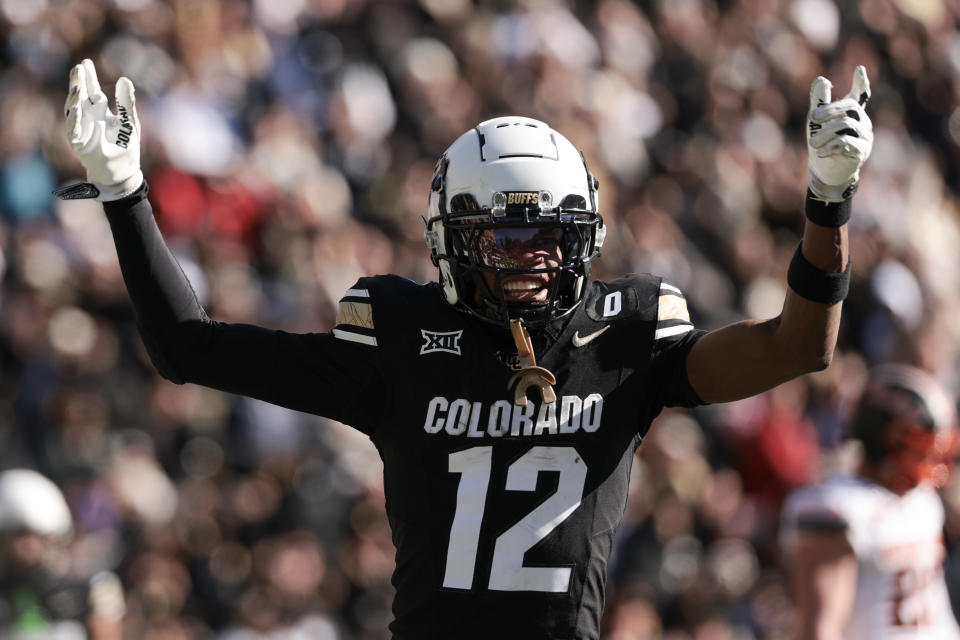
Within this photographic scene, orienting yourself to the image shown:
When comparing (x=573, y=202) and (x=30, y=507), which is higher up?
(x=573, y=202)

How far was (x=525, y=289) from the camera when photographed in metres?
3.52

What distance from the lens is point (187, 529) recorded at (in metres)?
7.91

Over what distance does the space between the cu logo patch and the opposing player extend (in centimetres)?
180

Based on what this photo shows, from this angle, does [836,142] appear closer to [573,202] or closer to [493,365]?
[573,202]

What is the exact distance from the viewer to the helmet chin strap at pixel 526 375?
3.44 m

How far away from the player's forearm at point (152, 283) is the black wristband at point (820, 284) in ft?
4.40

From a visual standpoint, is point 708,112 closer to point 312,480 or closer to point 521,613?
point 312,480

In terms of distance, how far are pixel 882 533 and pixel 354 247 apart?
195 inches

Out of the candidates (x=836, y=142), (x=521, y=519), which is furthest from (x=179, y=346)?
(x=836, y=142)

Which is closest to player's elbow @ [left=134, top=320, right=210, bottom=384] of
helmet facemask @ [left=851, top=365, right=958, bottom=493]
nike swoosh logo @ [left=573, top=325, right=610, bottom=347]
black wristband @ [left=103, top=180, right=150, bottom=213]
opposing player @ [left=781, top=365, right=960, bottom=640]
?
black wristband @ [left=103, top=180, right=150, bottom=213]

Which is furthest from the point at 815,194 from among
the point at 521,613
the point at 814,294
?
the point at 521,613

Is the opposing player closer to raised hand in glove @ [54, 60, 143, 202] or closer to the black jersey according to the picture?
the black jersey

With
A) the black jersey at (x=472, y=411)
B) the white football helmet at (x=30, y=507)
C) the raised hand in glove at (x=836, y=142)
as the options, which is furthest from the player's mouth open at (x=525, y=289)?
the white football helmet at (x=30, y=507)

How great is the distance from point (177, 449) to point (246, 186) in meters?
1.84
